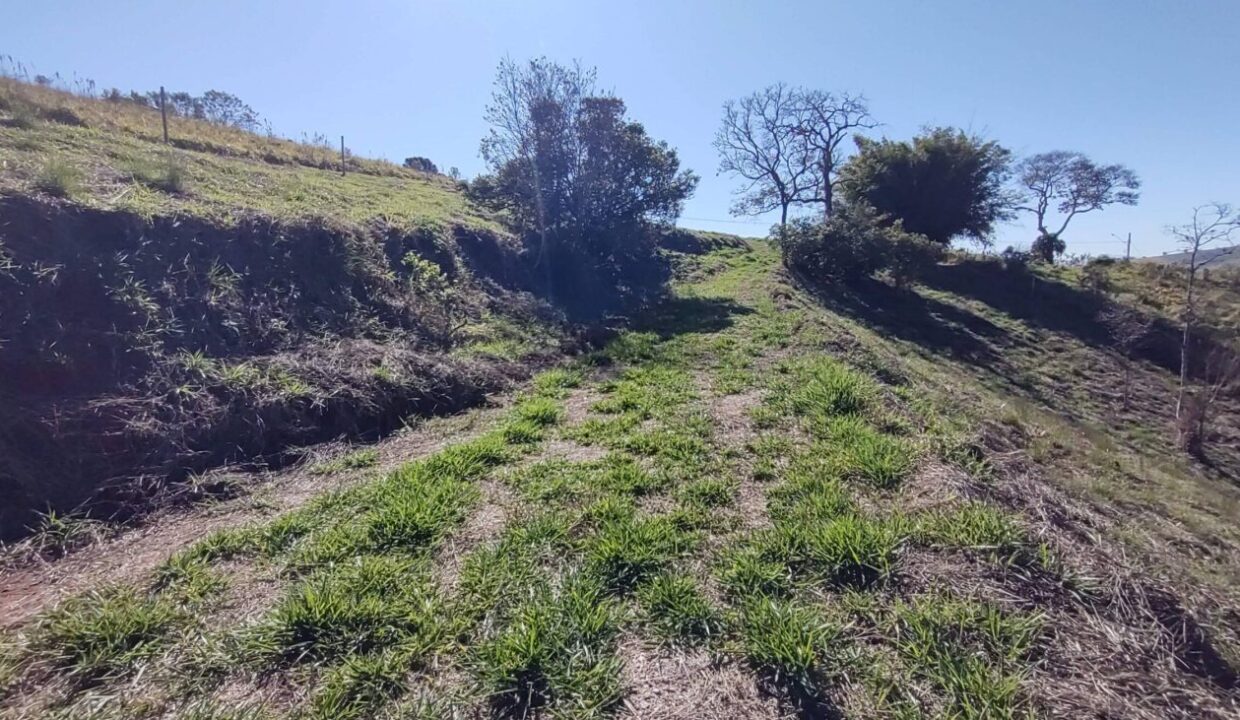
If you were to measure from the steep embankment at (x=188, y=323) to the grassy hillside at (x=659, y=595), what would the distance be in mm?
826

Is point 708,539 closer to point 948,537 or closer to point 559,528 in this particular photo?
point 559,528

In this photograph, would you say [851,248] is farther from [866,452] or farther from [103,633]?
[103,633]

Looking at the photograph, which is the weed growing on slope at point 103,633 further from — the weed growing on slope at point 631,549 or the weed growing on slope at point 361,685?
the weed growing on slope at point 631,549

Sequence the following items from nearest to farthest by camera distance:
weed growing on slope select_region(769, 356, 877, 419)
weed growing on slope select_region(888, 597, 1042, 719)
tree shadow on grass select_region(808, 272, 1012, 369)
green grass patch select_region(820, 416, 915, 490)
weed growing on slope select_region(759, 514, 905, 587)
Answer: weed growing on slope select_region(888, 597, 1042, 719)
weed growing on slope select_region(759, 514, 905, 587)
green grass patch select_region(820, 416, 915, 490)
weed growing on slope select_region(769, 356, 877, 419)
tree shadow on grass select_region(808, 272, 1012, 369)

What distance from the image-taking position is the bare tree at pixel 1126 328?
17195 mm

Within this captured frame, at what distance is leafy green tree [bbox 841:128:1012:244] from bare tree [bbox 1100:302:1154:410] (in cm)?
752

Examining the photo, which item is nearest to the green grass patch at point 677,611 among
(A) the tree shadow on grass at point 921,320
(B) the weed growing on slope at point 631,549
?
(B) the weed growing on slope at point 631,549

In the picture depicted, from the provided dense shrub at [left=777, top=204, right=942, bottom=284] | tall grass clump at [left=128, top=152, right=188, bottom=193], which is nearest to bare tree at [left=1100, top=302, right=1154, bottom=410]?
dense shrub at [left=777, top=204, right=942, bottom=284]

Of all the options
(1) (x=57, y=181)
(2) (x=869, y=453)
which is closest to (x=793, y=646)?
(2) (x=869, y=453)

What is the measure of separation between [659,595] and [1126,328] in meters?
22.0

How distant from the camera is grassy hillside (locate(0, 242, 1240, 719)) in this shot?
2.21 metres

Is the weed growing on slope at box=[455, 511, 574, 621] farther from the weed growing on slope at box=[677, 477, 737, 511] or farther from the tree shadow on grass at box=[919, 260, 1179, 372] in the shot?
the tree shadow on grass at box=[919, 260, 1179, 372]

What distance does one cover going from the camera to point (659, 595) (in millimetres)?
2734

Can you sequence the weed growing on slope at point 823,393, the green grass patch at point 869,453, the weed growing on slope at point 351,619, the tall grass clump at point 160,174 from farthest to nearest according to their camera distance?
the tall grass clump at point 160,174
the weed growing on slope at point 823,393
the green grass patch at point 869,453
the weed growing on slope at point 351,619
